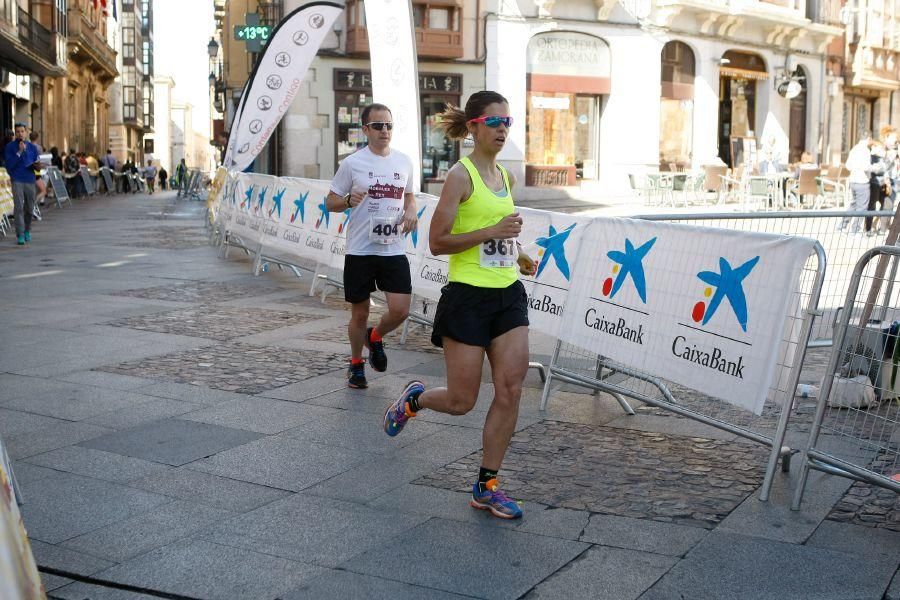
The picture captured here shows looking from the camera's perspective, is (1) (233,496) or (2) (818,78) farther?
(2) (818,78)

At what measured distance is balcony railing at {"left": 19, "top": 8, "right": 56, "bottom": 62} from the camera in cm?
3497

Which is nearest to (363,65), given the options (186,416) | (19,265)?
(19,265)

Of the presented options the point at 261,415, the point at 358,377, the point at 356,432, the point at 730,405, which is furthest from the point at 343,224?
the point at 730,405

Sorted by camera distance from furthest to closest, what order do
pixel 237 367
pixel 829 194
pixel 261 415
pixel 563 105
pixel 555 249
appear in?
1. pixel 563 105
2. pixel 829 194
3. pixel 237 367
4. pixel 555 249
5. pixel 261 415

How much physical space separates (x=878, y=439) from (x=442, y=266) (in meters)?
4.21

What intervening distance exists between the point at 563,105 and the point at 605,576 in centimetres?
2944

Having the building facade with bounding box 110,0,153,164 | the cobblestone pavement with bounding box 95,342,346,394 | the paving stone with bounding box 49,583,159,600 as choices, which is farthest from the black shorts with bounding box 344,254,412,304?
the building facade with bounding box 110,0,153,164

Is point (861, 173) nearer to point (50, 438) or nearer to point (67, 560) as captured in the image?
point (50, 438)

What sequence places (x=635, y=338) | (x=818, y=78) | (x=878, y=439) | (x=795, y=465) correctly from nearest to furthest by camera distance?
(x=878, y=439)
(x=795, y=465)
(x=635, y=338)
(x=818, y=78)

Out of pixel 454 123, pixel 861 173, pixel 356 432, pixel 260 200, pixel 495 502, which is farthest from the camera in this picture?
pixel 861 173

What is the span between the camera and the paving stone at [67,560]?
3907 millimetres

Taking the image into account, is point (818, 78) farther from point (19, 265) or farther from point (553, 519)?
point (553, 519)

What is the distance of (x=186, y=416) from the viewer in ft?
20.3

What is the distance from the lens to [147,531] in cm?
430
